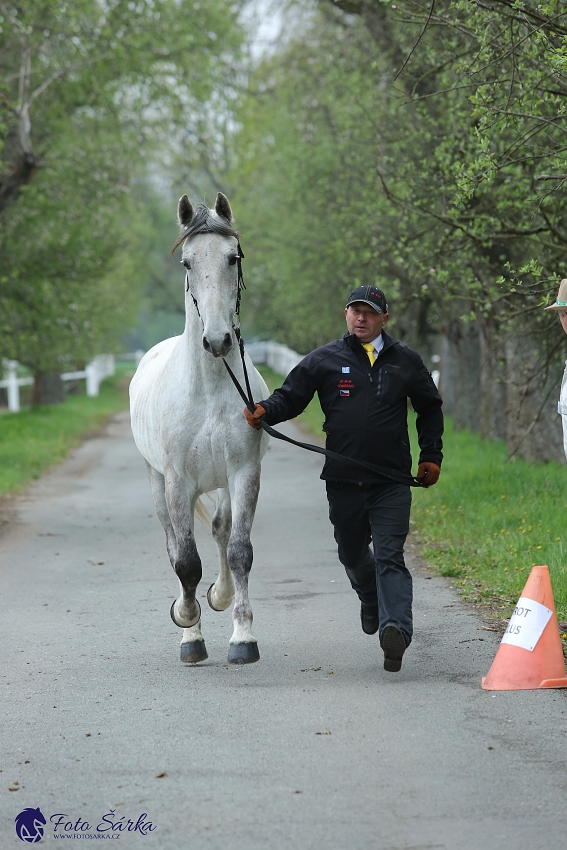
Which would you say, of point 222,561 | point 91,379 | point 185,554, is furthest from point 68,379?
point 185,554

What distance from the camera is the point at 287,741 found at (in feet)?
16.6

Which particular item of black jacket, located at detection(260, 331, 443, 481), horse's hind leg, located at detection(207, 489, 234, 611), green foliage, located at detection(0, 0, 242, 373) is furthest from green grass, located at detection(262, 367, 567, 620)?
green foliage, located at detection(0, 0, 242, 373)

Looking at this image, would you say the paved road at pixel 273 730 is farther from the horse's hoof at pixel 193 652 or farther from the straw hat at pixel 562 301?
the straw hat at pixel 562 301

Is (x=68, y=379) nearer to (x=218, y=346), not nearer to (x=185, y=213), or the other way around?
(x=185, y=213)

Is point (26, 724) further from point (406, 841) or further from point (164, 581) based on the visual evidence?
point (164, 581)

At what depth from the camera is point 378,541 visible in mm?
6340

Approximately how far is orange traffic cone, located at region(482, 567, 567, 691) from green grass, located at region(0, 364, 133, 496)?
34.9ft

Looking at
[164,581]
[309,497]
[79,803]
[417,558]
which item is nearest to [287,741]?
[79,803]

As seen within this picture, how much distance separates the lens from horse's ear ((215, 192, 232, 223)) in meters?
6.64

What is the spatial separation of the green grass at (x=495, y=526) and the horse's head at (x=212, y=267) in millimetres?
2849

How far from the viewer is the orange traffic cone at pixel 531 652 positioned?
19.1 ft

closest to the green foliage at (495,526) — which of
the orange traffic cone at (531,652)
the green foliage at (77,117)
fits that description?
the orange traffic cone at (531,652)

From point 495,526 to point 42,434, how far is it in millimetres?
14183

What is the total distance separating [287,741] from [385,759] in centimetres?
51
